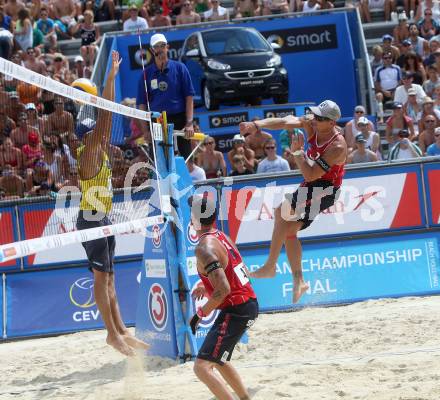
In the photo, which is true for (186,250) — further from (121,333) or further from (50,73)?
(50,73)

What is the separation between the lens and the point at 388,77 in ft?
52.3

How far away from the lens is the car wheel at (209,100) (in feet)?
51.5

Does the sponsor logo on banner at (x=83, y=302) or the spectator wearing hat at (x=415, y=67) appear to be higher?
the spectator wearing hat at (x=415, y=67)

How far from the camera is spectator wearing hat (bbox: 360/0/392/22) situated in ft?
60.6

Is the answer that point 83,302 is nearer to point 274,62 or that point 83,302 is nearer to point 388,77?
point 274,62

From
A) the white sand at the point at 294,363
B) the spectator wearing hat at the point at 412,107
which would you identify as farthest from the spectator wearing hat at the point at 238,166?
the spectator wearing hat at the point at 412,107

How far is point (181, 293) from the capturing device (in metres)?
8.62

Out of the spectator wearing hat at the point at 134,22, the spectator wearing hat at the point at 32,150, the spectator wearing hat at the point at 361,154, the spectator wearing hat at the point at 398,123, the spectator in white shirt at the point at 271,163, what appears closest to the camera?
the spectator wearing hat at the point at 32,150

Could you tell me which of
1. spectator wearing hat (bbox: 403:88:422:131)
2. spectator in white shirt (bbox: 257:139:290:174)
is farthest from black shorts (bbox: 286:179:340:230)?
spectator wearing hat (bbox: 403:88:422:131)

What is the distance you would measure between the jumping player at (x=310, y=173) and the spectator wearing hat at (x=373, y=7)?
37.3 ft

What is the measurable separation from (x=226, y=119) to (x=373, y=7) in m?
5.47

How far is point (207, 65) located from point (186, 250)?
7.43m

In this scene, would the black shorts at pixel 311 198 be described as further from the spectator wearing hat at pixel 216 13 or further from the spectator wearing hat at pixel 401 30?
the spectator wearing hat at pixel 216 13

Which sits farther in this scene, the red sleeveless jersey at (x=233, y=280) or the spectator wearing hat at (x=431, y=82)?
the spectator wearing hat at (x=431, y=82)
